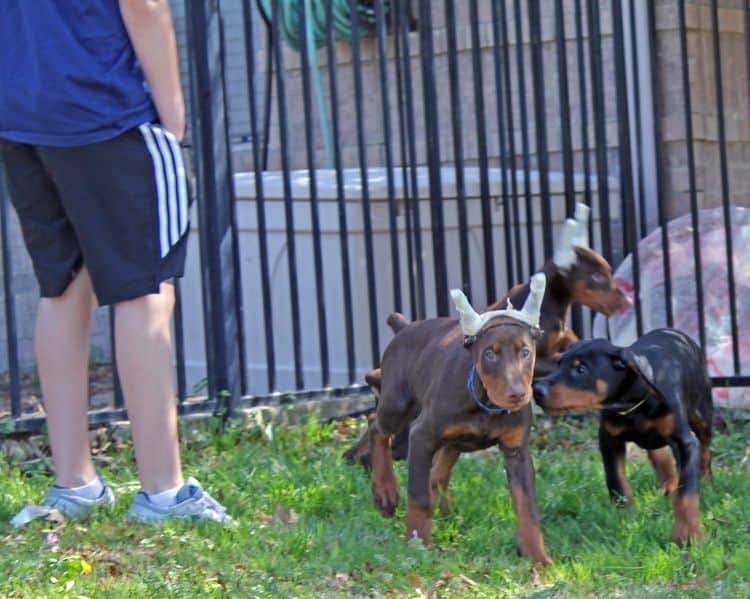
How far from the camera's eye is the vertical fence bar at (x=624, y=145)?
19.9ft

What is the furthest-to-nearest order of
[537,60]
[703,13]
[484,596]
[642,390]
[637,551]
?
1. [703,13]
2. [537,60]
3. [642,390]
4. [637,551]
5. [484,596]

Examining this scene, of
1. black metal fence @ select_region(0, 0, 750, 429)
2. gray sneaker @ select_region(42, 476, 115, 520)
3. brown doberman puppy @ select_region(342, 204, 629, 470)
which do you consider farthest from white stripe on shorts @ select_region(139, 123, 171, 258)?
black metal fence @ select_region(0, 0, 750, 429)

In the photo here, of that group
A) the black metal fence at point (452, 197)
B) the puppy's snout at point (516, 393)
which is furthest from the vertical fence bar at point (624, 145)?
the puppy's snout at point (516, 393)

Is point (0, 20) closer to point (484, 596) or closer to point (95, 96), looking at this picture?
point (95, 96)

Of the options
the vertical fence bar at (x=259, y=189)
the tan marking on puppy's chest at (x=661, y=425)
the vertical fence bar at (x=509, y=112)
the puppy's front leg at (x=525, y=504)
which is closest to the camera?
the puppy's front leg at (x=525, y=504)

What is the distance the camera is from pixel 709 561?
3.75 meters

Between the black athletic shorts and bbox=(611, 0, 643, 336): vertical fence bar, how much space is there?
102 inches

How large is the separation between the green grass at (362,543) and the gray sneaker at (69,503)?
2.5 inches

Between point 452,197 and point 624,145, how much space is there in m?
1.03

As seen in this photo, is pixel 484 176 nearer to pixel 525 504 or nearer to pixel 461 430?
pixel 461 430

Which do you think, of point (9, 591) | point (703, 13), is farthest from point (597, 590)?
point (703, 13)

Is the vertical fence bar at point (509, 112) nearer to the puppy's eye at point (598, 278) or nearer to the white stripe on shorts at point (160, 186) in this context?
the puppy's eye at point (598, 278)

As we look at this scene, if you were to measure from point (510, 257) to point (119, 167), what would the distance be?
2.71m

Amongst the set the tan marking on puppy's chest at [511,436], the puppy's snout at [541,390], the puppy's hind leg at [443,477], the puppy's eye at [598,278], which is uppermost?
the puppy's eye at [598,278]
